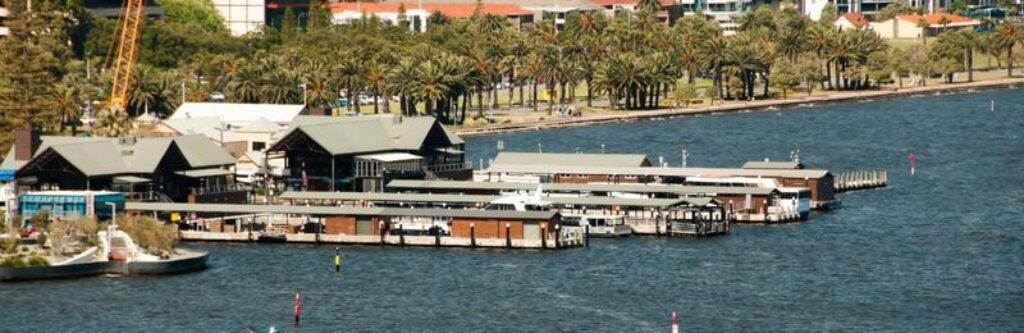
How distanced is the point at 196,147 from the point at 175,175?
5687mm

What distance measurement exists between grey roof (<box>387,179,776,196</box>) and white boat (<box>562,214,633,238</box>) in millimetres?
7126

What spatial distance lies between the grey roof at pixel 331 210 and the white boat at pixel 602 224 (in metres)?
5.69

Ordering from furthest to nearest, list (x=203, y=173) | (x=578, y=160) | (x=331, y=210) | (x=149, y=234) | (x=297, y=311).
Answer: (x=578, y=160) → (x=203, y=173) → (x=331, y=210) → (x=149, y=234) → (x=297, y=311)

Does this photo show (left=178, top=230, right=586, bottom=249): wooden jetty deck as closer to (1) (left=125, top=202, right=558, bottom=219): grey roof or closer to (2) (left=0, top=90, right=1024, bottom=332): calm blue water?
(2) (left=0, top=90, right=1024, bottom=332): calm blue water

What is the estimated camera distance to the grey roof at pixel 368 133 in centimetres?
16988

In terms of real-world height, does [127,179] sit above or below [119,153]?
below

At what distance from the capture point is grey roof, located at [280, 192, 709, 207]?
512 feet

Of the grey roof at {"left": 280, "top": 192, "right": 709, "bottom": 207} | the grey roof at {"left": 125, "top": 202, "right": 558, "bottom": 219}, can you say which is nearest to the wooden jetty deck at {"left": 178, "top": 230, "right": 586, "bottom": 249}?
the grey roof at {"left": 125, "top": 202, "right": 558, "bottom": 219}

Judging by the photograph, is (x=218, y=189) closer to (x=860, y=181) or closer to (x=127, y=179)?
(x=127, y=179)

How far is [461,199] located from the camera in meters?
159

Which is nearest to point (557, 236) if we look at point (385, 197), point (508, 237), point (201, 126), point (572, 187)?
point (508, 237)

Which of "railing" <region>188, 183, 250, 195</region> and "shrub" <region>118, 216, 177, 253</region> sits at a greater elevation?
"railing" <region>188, 183, 250, 195</region>

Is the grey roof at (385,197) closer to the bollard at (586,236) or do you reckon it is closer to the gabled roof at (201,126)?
the bollard at (586,236)

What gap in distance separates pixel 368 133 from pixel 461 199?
15.9m
